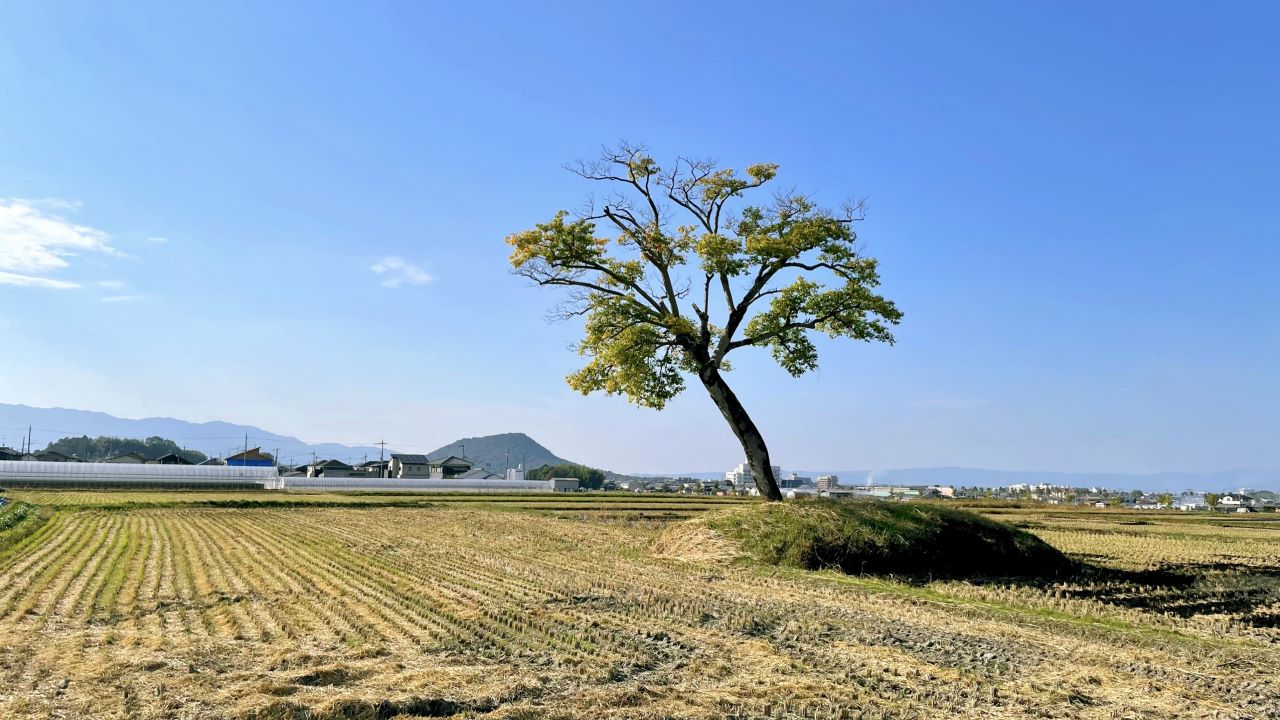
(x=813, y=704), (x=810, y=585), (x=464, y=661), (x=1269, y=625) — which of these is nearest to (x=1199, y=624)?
(x=1269, y=625)

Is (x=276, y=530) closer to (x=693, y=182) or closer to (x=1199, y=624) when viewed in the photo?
(x=693, y=182)

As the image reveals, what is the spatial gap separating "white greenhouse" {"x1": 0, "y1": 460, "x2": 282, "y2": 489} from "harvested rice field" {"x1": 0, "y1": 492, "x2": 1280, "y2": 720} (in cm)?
4883

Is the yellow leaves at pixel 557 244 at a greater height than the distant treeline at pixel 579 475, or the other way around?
the yellow leaves at pixel 557 244

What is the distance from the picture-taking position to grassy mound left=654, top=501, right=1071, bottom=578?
607 inches

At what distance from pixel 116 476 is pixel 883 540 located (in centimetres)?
6416

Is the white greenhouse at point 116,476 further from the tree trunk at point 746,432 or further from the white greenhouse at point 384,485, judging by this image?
the tree trunk at point 746,432

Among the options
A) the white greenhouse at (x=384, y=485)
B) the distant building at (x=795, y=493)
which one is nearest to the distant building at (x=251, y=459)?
the white greenhouse at (x=384, y=485)

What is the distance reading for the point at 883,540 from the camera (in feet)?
51.1

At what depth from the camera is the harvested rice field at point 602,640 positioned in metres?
6.20

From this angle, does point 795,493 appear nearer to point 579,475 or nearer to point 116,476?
point 116,476

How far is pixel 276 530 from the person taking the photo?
24109 mm

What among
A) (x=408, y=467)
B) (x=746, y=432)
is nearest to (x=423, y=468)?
(x=408, y=467)

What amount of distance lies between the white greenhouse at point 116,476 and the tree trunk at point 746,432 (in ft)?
176

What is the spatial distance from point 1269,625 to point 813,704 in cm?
785
